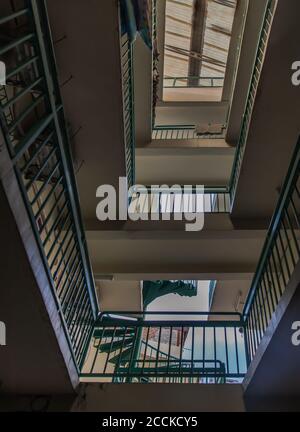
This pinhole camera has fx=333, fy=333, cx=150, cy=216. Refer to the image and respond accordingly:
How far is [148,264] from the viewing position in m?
5.72

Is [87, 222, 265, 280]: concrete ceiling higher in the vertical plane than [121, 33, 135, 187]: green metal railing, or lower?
lower

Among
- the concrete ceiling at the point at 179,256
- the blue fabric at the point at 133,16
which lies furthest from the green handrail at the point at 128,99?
the concrete ceiling at the point at 179,256

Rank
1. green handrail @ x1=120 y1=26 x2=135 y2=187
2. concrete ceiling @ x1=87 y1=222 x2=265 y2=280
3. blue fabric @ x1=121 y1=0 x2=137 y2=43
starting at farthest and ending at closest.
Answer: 1. concrete ceiling @ x1=87 y1=222 x2=265 y2=280
2. green handrail @ x1=120 y1=26 x2=135 y2=187
3. blue fabric @ x1=121 y1=0 x2=137 y2=43

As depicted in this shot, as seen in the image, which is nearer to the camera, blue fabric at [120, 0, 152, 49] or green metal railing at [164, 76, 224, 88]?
blue fabric at [120, 0, 152, 49]

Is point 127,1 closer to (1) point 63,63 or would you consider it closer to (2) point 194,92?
(1) point 63,63

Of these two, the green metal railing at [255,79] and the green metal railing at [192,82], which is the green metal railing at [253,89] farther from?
the green metal railing at [192,82]

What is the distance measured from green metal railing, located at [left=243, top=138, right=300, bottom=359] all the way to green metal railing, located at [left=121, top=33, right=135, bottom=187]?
2.35 m

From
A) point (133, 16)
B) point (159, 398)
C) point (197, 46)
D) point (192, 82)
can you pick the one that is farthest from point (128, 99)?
point (192, 82)

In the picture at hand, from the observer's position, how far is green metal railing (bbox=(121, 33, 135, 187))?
3.98 metres

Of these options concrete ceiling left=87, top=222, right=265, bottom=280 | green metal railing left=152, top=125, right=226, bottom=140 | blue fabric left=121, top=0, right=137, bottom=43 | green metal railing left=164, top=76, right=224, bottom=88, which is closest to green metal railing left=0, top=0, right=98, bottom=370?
blue fabric left=121, top=0, right=137, bottom=43

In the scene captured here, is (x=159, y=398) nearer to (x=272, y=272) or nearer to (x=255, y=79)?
(x=272, y=272)

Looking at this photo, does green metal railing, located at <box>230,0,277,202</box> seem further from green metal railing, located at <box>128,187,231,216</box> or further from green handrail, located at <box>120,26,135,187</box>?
green handrail, located at <box>120,26,135,187</box>
